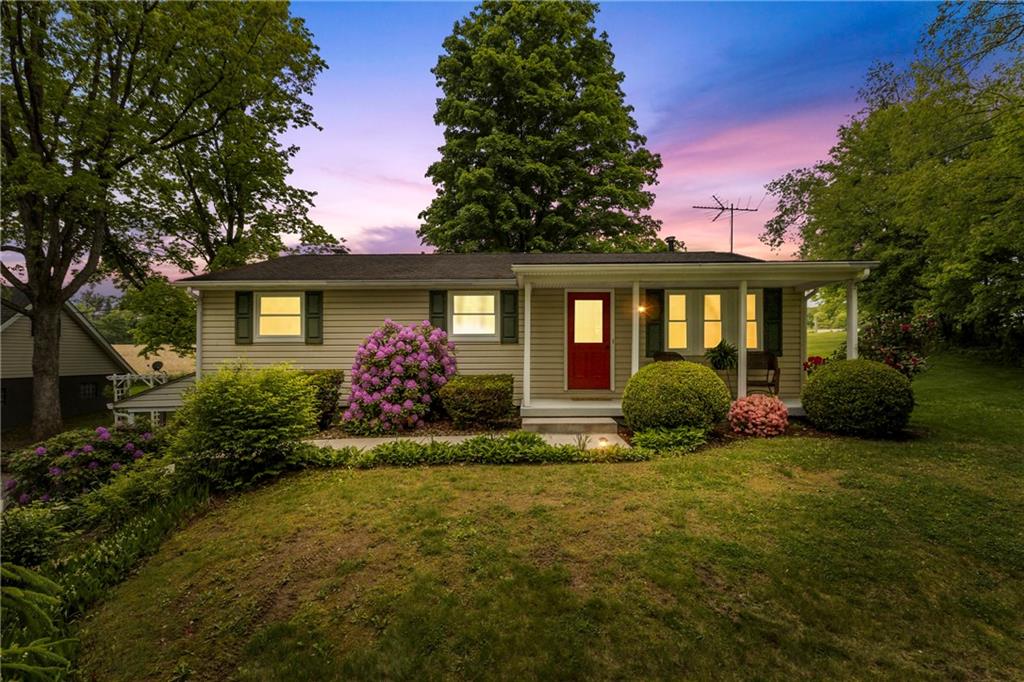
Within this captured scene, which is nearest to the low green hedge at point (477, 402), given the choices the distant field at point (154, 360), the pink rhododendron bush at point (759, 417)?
the pink rhododendron bush at point (759, 417)

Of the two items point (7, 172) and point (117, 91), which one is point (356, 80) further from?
point (7, 172)

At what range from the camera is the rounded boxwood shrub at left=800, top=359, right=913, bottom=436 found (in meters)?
6.07

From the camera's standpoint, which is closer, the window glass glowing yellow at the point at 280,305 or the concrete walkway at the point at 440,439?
the concrete walkway at the point at 440,439

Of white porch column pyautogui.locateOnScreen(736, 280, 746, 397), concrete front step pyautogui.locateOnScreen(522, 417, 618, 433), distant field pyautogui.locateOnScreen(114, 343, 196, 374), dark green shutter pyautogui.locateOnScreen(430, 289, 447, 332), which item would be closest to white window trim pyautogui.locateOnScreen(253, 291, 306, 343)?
dark green shutter pyautogui.locateOnScreen(430, 289, 447, 332)

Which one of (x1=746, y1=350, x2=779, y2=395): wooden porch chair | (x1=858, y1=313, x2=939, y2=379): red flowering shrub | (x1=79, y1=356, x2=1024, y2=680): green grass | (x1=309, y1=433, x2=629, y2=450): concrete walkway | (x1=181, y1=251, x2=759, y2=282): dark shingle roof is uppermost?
(x1=181, y1=251, x2=759, y2=282): dark shingle roof

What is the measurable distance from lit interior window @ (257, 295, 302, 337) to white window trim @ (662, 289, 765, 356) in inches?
323

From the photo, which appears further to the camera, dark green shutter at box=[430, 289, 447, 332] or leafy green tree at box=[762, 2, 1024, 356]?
dark green shutter at box=[430, 289, 447, 332]

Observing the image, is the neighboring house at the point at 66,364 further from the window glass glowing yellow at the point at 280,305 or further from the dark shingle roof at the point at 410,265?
the window glass glowing yellow at the point at 280,305

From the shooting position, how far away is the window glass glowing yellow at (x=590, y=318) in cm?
875

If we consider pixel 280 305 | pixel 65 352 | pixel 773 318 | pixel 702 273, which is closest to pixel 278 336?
pixel 280 305

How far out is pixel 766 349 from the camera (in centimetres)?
846

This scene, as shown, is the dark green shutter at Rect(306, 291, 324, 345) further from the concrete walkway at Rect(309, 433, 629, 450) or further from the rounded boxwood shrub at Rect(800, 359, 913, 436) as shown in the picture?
the rounded boxwood shrub at Rect(800, 359, 913, 436)

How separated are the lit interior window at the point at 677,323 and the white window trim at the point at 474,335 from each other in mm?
3727

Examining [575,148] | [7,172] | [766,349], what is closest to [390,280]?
[766,349]
